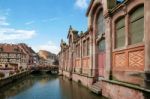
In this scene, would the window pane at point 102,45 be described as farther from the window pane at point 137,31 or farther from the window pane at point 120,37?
the window pane at point 137,31

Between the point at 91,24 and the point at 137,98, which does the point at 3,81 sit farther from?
the point at 137,98

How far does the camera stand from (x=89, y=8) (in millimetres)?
30797

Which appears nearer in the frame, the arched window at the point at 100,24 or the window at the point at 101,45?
the window at the point at 101,45

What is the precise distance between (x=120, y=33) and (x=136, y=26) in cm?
315

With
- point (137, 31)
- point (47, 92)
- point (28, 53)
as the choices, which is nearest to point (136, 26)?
point (137, 31)

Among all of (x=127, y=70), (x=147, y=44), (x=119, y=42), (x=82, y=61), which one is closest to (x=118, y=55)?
(x=119, y=42)

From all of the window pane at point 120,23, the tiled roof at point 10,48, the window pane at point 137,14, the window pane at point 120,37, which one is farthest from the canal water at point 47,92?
the tiled roof at point 10,48

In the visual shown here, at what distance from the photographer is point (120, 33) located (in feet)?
66.0

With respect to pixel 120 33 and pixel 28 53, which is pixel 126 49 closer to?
pixel 120 33

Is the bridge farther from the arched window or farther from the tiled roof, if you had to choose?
the arched window

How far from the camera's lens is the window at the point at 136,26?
16188 millimetres

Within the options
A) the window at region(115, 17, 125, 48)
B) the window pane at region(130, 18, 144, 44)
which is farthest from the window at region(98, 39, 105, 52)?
the window pane at region(130, 18, 144, 44)

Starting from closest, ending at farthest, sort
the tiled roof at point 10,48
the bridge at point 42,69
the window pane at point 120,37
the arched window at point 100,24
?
1. the window pane at point 120,37
2. the arched window at point 100,24
3. the bridge at point 42,69
4. the tiled roof at point 10,48

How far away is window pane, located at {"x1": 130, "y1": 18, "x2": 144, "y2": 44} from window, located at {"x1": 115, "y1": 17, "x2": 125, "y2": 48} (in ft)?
5.33
